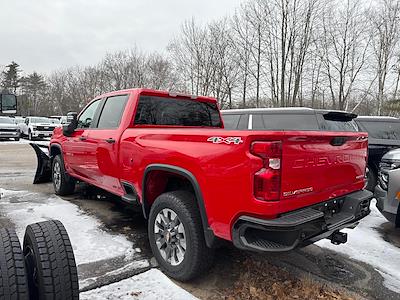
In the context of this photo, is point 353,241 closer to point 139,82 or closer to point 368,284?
point 368,284

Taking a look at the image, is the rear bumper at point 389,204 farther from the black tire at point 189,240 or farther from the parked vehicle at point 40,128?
the parked vehicle at point 40,128

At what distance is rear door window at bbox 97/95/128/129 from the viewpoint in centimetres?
436

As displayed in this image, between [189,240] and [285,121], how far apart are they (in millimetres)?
4457

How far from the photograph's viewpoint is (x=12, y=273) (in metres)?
1.99

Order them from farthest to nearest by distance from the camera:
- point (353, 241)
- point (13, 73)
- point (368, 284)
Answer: point (13, 73), point (353, 241), point (368, 284)

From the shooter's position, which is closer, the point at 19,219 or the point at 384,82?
the point at 19,219

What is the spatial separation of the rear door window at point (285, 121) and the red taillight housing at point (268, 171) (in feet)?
12.9

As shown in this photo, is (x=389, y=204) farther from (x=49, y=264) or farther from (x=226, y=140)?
(x=49, y=264)

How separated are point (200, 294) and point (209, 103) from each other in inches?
111

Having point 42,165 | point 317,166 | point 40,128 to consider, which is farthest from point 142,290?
point 40,128

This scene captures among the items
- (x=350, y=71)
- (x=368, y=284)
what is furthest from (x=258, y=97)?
(x=368, y=284)

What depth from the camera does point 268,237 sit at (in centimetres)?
253

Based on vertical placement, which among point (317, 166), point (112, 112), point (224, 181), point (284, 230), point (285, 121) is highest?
point (112, 112)

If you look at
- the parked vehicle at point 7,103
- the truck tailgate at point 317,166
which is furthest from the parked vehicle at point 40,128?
the truck tailgate at point 317,166
